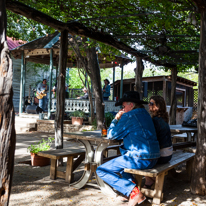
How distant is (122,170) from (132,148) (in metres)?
0.39

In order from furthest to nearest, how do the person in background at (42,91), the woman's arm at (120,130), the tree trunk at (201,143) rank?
the person in background at (42,91)
the tree trunk at (201,143)
the woman's arm at (120,130)

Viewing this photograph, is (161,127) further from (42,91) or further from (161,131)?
(42,91)

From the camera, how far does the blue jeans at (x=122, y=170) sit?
3.60 m

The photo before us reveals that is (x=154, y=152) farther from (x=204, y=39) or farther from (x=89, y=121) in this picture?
(x=89, y=121)

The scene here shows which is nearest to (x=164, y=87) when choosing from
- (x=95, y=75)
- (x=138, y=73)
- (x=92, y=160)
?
(x=95, y=75)

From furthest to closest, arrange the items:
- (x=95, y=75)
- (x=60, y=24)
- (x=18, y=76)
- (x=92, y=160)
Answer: (x=18, y=76) → (x=95, y=75) → (x=60, y=24) → (x=92, y=160)

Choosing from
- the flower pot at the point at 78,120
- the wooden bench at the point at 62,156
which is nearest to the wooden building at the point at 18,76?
the flower pot at the point at 78,120

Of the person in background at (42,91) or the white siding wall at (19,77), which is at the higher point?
the white siding wall at (19,77)

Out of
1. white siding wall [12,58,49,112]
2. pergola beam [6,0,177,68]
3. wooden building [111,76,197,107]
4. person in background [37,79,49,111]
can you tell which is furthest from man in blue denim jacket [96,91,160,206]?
white siding wall [12,58,49,112]

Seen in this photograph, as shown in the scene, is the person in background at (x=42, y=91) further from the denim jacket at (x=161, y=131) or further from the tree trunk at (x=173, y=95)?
the denim jacket at (x=161, y=131)

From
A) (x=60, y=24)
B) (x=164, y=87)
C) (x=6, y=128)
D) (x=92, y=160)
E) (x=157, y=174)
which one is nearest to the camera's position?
(x=6, y=128)

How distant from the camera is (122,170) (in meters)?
3.75

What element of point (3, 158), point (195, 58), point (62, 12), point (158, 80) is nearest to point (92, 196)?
point (3, 158)

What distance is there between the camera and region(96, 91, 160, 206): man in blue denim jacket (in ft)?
11.7
